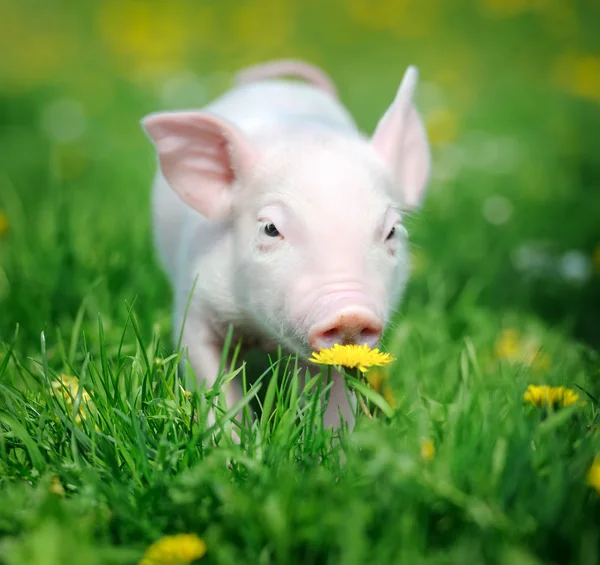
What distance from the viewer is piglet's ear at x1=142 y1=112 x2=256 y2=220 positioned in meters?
2.55

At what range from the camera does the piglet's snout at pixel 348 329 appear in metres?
2.08

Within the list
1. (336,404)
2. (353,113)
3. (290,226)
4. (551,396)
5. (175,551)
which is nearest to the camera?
(175,551)

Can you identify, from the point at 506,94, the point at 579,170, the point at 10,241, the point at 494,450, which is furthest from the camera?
the point at 506,94

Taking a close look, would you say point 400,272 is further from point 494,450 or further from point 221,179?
point 494,450

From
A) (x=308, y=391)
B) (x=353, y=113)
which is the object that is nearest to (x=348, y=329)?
(x=308, y=391)

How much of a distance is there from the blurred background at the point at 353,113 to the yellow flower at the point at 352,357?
3.69 feet

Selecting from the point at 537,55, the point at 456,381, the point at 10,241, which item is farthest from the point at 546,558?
the point at 537,55

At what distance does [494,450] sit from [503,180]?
13.6 ft

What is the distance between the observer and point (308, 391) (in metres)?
2.22

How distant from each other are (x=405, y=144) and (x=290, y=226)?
0.74m

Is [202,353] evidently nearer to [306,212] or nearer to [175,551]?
[306,212]

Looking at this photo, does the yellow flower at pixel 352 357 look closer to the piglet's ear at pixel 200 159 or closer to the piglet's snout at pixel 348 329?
the piglet's snout at pixel 348 329

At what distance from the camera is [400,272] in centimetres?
259

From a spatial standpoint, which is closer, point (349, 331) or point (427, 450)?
point (427, 450)
